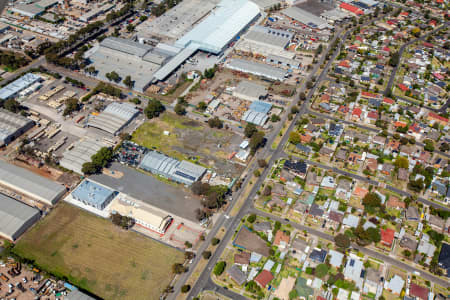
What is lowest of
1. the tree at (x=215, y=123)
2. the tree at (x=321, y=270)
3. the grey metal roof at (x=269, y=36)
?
the tree at (x=321, y=270)

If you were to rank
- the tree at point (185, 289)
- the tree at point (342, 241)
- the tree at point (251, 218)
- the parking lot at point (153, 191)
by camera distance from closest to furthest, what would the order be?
the tree at point (185, 289), the tree at point (342, 241), the tree at point (251, 218), the parking lot at point (153, 191)

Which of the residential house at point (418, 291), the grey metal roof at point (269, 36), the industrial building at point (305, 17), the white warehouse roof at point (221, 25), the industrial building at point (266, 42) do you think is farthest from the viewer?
the industrial building at point (305, 17)

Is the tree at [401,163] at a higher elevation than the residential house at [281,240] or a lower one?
higher

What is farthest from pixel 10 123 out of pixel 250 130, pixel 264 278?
pixel 264 278

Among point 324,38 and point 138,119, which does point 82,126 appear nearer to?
point 138,119

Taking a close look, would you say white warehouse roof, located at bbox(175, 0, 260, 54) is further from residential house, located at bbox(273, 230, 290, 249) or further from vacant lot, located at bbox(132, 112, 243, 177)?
residential house, located at bbox(273, 230, 290, 249)

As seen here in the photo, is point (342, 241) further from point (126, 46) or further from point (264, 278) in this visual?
point (126, 46)

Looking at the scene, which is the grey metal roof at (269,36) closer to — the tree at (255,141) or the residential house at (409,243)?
the tree at (255,141)

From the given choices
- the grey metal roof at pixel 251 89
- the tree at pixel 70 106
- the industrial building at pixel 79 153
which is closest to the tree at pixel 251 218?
the industrial building at pixel 79 153
